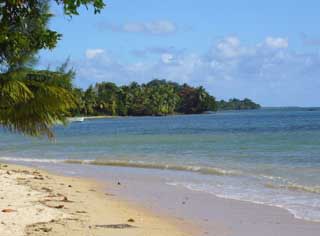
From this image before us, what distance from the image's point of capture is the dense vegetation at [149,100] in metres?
143

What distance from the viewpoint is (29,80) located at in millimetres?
12594

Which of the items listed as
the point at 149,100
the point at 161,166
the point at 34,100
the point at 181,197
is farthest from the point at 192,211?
the point at 149,100

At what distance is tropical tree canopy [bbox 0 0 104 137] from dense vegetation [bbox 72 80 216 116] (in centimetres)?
12169

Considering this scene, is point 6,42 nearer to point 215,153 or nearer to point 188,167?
point 188,167

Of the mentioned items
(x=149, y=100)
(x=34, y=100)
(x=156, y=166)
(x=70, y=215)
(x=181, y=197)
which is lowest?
(x=156, y=166)

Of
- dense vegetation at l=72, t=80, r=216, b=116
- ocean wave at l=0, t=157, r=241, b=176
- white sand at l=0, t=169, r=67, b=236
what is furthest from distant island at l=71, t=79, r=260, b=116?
white sand at l=0, t=169, r=67, b=236

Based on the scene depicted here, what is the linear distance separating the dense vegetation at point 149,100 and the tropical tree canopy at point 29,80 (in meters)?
122

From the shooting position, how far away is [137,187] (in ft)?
55.0

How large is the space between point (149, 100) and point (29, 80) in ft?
463

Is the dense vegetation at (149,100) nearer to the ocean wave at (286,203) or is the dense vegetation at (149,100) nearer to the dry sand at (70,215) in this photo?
the ocean wave at (286,203)

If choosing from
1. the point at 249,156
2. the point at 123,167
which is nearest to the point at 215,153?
the point at 249,156

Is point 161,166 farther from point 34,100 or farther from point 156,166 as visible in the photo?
point 34,100

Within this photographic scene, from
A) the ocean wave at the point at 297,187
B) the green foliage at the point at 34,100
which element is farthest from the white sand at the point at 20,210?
the ocean wave at the point at 297,187

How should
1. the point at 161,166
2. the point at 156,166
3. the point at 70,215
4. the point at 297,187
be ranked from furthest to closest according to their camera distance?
1. the point at 156,166
2. the point at 161,166
3. the point at 297,187
4. the point at 70,215
